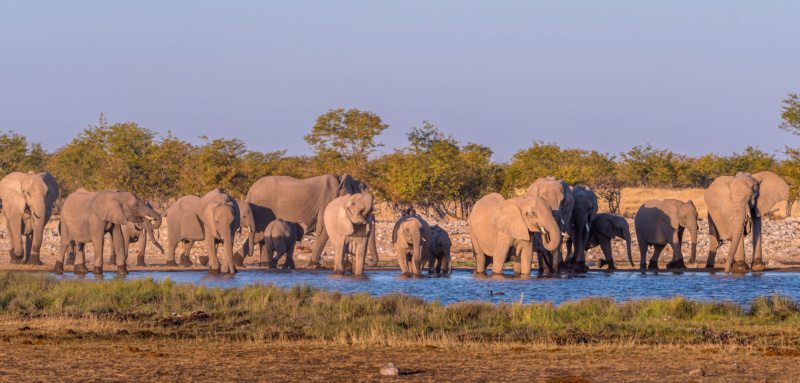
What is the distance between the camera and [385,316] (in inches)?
588

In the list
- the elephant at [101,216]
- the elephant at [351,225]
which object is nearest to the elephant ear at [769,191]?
the elephant at [351,225]

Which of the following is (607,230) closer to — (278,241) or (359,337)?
(278,241)

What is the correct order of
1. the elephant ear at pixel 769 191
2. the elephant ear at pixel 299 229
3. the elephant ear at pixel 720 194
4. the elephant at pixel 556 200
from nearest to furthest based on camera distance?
the elephant at pixel 556 200 < the elephant ear at pixel 769 191 < the elephant ear at pixel 720 194 < the elephant ear at pixel 299 229

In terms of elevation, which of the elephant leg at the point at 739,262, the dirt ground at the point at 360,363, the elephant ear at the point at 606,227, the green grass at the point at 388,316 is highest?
the elephant ear at the point at 606,227

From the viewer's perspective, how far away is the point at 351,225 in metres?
23.9

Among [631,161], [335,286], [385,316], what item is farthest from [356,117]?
[385,316]

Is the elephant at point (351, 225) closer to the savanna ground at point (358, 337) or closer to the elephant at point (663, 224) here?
the savanna ground at point (358, 337)

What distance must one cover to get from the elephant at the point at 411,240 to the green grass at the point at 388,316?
6.22m

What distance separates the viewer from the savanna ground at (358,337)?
10.4 metres

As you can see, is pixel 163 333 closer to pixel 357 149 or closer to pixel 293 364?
pixel 293 364

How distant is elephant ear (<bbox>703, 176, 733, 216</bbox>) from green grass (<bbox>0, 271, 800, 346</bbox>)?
10635 millimetres

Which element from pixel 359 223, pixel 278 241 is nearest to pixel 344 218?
pixel 359 223

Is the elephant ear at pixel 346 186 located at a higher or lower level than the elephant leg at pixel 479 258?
higher

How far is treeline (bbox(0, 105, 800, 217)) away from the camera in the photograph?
150ft
